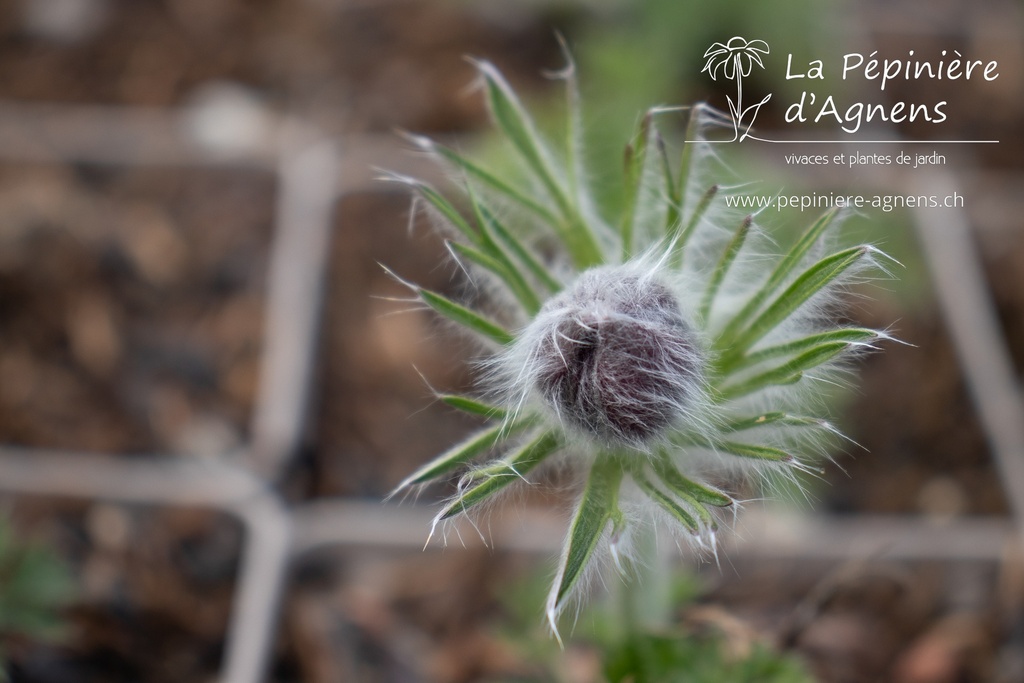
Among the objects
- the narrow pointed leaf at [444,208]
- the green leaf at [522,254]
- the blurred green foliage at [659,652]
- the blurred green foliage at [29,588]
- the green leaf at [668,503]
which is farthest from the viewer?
the blurred green foliage at [29,588]

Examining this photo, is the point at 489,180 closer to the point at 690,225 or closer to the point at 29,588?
the point at 690,225

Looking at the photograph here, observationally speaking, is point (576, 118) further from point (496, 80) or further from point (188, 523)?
point (188, 523)

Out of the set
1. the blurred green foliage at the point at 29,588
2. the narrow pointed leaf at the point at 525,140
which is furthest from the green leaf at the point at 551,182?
the blurred green foliage at the point at 29,588

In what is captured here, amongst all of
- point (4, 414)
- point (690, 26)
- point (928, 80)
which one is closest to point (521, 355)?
point (4, 414)

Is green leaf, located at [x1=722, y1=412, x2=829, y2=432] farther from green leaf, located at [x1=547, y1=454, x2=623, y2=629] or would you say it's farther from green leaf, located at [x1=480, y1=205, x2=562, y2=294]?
green leaf, located at [x1=480, y1=205, x2=562, y2=294]

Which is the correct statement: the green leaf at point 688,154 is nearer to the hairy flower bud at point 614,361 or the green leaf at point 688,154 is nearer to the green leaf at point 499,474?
the hairy flower bud at point 614,361

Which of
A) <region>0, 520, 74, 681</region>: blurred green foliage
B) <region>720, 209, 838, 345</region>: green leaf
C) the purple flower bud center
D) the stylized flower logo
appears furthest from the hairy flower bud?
<region>0, 520, 74, 681</region>: blurred green foliage
